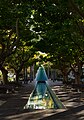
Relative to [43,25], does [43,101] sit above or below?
below

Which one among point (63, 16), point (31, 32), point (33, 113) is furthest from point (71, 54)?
point (33, 113)

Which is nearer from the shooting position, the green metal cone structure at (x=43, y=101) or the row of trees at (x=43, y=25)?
the row of trees at (x=43, y=25)

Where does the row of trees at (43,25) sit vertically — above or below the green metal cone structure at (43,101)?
above

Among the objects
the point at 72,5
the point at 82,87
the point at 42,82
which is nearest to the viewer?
the point at 72,5

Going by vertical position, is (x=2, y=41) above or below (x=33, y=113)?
above

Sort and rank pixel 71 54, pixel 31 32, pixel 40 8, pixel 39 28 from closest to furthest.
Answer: pixel 40 8 → pixel 39 28 → pixel 31 32 → pixel 71 54

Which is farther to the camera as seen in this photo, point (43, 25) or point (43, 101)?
point (43, 25)

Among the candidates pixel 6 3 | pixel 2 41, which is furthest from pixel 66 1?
pixel 2 41

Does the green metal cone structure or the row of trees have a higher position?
the row of trees

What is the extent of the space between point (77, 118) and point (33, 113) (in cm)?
236

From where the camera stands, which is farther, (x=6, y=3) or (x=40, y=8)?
(x=6, y=3)

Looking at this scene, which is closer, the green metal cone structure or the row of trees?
the row of trees

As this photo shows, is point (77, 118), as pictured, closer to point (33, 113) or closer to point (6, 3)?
point (33, 113)

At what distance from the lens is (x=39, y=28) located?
83.4 feet
